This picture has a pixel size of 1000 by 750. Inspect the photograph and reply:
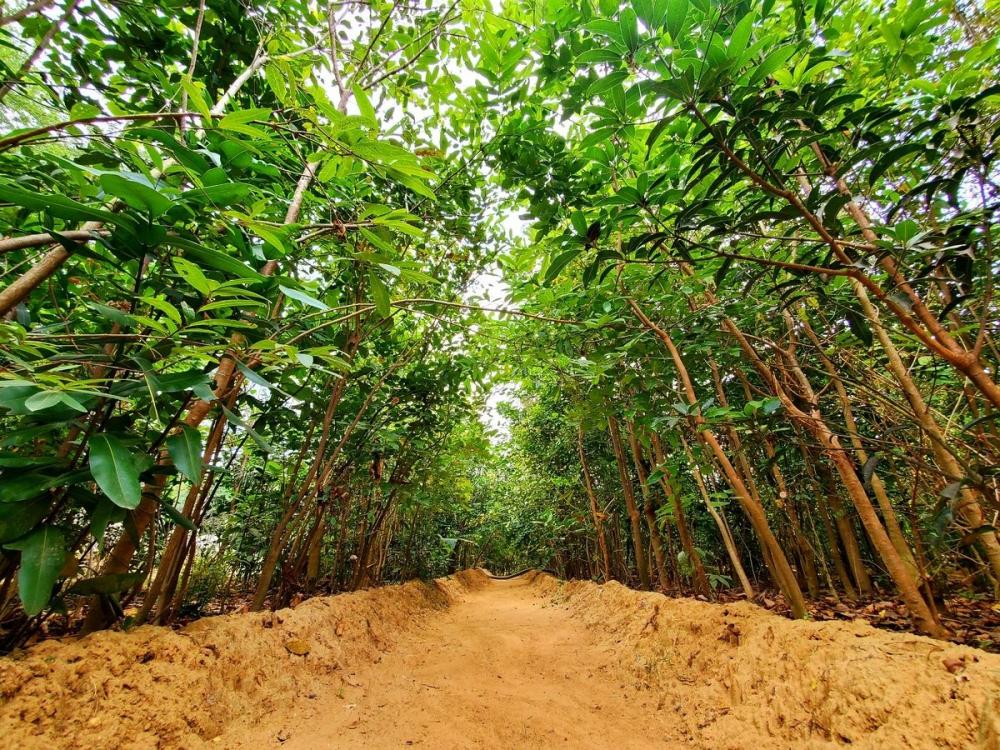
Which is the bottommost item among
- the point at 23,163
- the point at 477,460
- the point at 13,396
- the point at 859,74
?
the point at 13,396

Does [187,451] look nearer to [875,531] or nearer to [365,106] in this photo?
[365,106]

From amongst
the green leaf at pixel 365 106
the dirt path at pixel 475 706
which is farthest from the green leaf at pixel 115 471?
the dirt path at pixel 475 706

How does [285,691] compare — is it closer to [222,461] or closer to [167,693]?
[167,693]

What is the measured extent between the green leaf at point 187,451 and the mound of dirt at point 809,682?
192 cm

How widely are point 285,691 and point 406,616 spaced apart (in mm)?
2130

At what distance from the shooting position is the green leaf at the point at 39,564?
90 centimetres

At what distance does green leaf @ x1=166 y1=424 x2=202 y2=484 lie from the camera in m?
1.04

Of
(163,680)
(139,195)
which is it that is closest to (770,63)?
(139,195)

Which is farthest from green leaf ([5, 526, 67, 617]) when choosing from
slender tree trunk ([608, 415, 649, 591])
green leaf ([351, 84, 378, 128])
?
slender tree trunk ([608, 415, 649, 591])

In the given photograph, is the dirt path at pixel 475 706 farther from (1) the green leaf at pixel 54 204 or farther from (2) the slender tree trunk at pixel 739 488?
(1) the green leaf at pixel 54 204

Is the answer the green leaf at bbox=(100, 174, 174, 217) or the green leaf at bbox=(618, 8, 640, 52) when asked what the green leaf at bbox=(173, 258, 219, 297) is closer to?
the green leaf at bbox=(100, 174, 174, 217)

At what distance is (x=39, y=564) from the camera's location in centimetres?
94

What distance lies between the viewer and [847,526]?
8.55ft

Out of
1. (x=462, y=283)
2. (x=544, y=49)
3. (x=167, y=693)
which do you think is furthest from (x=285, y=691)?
(x=544, y=49)
